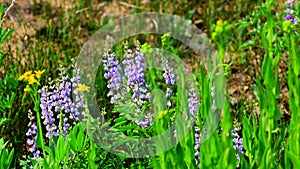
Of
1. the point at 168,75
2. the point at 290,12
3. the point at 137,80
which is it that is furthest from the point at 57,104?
the point at 290,12

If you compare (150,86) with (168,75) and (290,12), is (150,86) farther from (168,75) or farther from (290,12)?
(290,12)

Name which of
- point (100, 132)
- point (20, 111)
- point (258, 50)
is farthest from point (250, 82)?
point (100, 132)

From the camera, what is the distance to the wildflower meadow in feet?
5.10

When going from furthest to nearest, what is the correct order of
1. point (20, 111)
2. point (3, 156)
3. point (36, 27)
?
1. point (36, 27)
2. point (20, 111)
3. point (3, 156)

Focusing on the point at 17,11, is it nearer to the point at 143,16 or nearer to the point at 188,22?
the point at 143,16

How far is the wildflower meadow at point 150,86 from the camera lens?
1555 mm

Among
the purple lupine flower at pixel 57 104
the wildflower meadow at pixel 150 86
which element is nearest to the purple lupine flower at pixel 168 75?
the wildflower meadow at pixel 150 86

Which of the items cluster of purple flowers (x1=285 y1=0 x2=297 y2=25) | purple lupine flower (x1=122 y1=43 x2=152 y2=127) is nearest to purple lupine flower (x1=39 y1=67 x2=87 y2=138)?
purple lupine flower (x1=122 y1=43 x2=152 y2=127)

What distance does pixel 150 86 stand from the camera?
6.93ft

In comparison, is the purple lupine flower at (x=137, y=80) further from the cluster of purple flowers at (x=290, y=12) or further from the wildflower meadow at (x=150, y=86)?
the cluster of purple flowers at (x=290, y=12)

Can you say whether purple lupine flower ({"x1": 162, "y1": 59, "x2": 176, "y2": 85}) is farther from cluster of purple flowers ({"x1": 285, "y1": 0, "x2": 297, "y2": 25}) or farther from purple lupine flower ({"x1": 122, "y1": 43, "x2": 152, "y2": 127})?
cluster of purple flowers ({"x1": 285, "y1": 0, "x2": 297, "y2": 25})

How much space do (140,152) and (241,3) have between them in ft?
7.59

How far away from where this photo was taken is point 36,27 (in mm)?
4113

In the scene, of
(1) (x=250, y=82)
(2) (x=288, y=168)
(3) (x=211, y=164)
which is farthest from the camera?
(1) (x=250, y=82)
